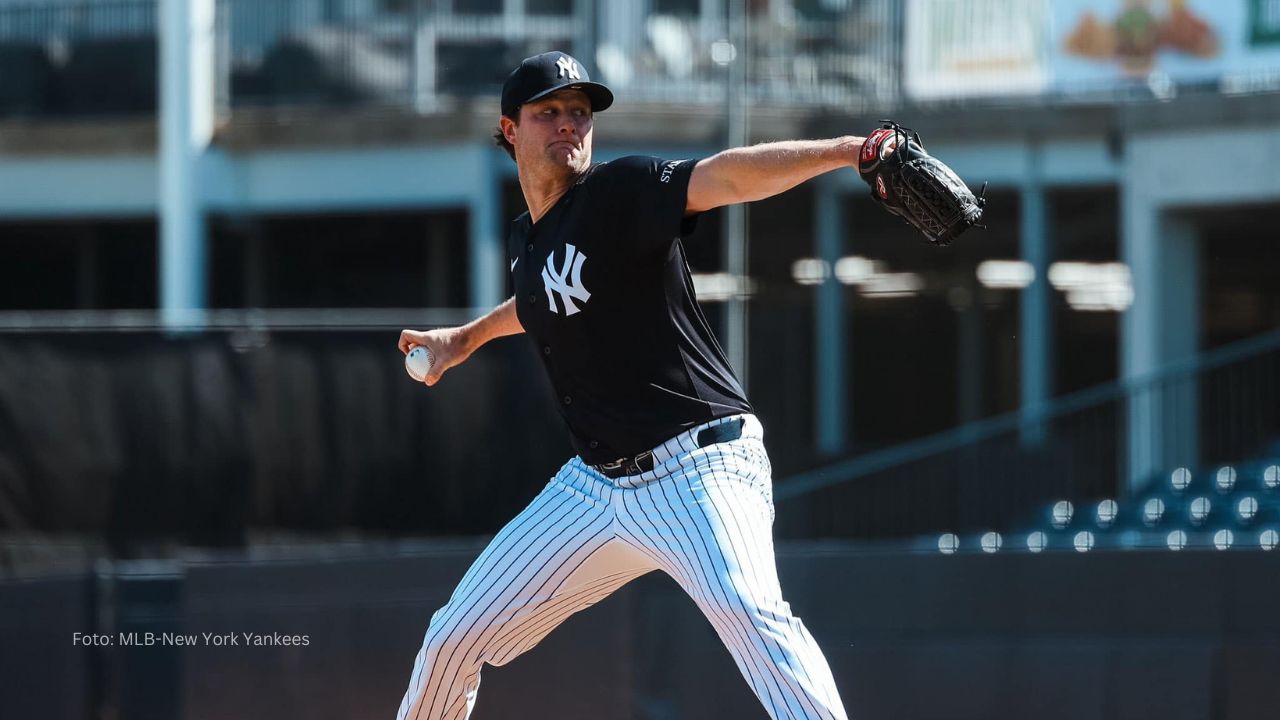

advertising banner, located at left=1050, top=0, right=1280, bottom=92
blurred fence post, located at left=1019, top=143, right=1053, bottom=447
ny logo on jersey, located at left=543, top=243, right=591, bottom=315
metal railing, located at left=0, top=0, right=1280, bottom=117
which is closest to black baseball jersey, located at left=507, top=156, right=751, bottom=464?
ny logo on jersey, located at left=543, top=243, right=591, bottom=315

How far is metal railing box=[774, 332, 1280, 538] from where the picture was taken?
11008 mm

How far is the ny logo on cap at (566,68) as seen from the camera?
3826 millimetres

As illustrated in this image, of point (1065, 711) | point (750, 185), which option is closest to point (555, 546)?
point (750, 185)

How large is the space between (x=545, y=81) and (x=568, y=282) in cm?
48

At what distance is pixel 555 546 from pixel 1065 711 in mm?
2508

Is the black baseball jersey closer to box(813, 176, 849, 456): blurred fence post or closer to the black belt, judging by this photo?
the black belt

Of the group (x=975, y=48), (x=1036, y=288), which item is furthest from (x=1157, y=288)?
(x=975, y=48)

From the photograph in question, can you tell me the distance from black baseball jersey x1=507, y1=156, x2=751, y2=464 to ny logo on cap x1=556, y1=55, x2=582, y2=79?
237 mm

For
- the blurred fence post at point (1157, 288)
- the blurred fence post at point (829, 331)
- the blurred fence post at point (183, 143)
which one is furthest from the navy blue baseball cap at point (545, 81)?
the blurred fence post at point (183, 143)

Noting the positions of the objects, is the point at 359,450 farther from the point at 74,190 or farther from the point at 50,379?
the point at 74,190

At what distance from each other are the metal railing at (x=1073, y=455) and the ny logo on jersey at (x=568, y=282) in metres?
6.89

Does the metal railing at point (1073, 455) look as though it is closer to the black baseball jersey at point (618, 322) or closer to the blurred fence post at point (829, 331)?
the blurred fence post at point (829, 331)

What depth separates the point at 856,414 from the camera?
50.7 feet

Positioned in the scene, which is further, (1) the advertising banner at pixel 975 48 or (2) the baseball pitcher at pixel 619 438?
(1) the advertising banner at pixel 975 48
